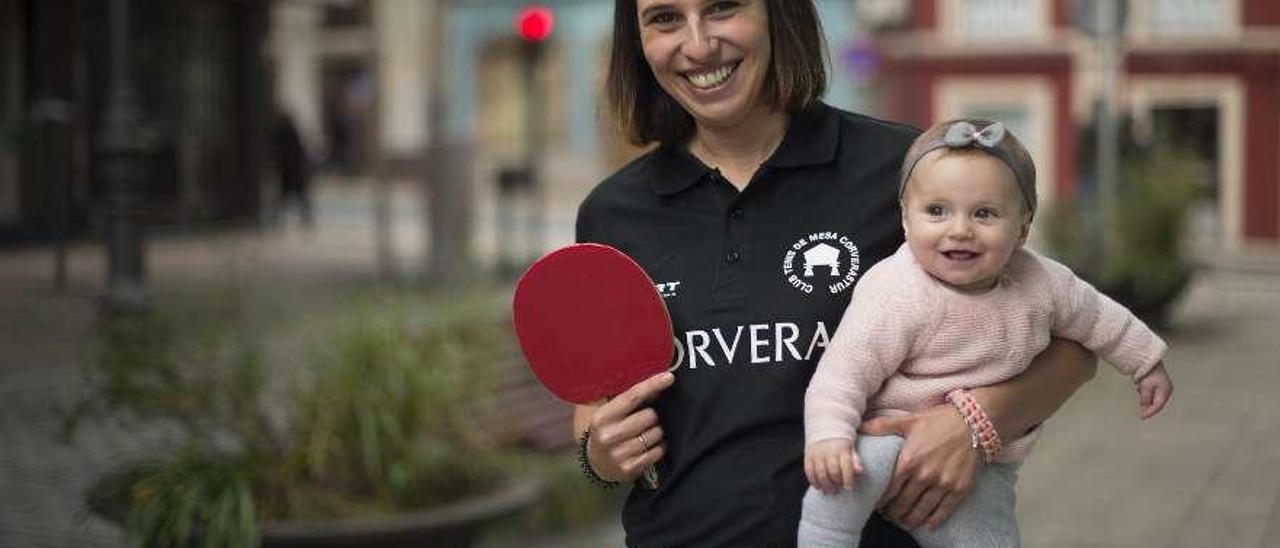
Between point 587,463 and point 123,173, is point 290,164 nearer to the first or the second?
point 123,173

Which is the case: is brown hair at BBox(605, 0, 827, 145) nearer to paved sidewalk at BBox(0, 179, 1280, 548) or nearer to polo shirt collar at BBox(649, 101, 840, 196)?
polo shirt collar at BBox(649, 101, 840, 196)

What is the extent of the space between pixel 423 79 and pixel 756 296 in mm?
40015

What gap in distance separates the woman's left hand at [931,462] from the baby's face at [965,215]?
0.16 m

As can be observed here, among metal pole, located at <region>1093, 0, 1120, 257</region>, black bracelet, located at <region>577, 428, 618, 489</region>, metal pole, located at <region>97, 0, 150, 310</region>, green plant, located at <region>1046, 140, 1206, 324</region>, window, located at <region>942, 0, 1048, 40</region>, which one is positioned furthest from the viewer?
window, located at <region>942, 0, 1048, 40</region>

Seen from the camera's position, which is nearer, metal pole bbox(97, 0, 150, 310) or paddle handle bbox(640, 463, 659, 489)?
paddle handle bbox(640, 463, 659, 489)

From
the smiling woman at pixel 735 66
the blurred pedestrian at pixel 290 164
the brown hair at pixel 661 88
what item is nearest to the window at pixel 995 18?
the blurred pedestrian at pixel 290 164

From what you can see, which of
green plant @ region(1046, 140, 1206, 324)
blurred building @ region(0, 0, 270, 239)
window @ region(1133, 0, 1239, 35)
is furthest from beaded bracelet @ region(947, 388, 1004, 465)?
window @ region(1133, 0, 1239, 35)

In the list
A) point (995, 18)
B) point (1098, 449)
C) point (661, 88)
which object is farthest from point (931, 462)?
point (995, 18)

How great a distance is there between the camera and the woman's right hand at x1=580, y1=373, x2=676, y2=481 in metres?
2.18

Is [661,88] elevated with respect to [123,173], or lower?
elevated

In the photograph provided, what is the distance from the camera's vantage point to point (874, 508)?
2.11 meters

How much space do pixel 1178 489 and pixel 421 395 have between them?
3021mm

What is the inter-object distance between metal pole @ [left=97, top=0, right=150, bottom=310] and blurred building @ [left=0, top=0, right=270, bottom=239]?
5057 millimetres

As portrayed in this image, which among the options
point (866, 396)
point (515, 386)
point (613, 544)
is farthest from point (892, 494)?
point (515, 386)
